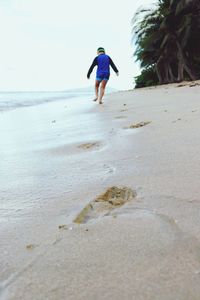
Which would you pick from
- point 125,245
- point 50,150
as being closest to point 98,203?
point 125,245

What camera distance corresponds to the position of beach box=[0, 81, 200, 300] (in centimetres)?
93

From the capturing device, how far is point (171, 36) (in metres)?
22.0

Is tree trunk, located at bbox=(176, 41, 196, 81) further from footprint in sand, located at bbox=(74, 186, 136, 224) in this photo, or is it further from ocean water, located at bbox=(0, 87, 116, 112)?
footprint in sand, located at bbox=(74, 186, 136, 224)

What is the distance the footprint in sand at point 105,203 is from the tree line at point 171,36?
19.5 metres

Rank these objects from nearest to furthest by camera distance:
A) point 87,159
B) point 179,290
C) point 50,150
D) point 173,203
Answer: point 179,290 → point 173,203 → point 87,159 → point 50,150

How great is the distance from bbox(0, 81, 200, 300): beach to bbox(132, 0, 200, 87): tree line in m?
19.0

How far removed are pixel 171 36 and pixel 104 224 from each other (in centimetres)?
2217

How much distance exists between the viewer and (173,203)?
1409mm

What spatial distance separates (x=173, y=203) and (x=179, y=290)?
1.85 ft

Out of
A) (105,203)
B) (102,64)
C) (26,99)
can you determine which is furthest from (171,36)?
(105,203)

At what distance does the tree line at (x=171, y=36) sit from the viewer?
20.5 meters

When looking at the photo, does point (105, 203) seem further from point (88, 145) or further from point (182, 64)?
point (182, 64)

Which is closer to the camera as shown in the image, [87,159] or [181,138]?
[87,159]

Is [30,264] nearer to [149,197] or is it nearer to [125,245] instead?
[125,245]
